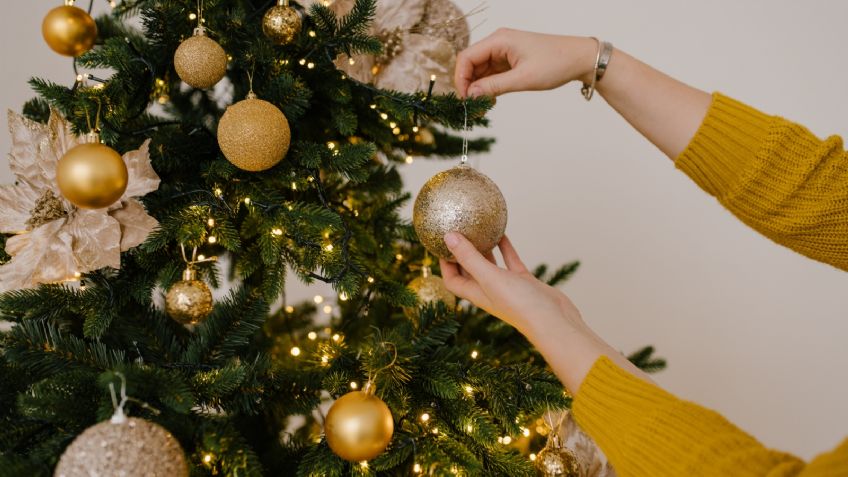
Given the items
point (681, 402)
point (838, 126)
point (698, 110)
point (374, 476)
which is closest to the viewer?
point (681, 402)

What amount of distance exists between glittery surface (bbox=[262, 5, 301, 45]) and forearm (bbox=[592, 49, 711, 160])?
1.32ft

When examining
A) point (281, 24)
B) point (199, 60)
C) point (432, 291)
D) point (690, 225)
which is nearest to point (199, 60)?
point (199, 60)

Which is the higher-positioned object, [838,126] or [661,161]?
[838,126]

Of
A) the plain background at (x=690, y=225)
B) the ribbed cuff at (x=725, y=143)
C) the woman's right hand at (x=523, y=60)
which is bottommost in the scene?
the plain background at (x=690, y=225)

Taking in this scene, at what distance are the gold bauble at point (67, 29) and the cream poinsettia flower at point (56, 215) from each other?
8cm

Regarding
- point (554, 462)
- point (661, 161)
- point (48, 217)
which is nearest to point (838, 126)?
point (661, 161)

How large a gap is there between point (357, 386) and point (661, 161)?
1.25 meters

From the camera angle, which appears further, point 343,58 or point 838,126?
point 838,126

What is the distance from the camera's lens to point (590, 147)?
5.02 feet

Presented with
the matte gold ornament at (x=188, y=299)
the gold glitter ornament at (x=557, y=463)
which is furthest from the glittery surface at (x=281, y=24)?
the gold glitter ornament at (x=557, y=463)

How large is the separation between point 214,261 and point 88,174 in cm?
24

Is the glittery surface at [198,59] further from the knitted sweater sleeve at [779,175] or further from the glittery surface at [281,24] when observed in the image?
the knitted sweater sleeve at [779,175]

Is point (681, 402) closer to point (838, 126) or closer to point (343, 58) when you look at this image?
point (343, 58)

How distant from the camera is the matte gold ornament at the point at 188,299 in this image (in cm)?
65
